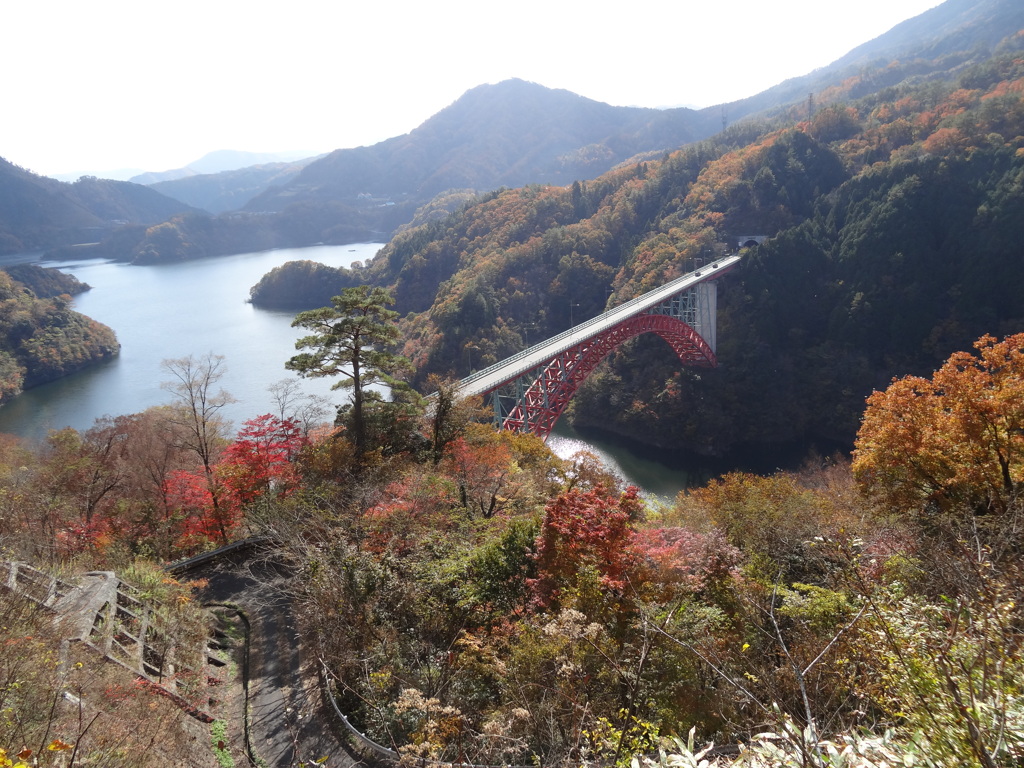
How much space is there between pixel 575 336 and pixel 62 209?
480ft

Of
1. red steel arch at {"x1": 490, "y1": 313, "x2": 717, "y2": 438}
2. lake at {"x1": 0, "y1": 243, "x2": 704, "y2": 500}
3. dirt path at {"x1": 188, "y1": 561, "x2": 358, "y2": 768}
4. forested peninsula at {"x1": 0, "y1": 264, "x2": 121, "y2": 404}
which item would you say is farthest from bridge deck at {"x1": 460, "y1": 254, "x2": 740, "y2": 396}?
forested peninsula at {"x1": 0, "y1": 264, "x2": 121, "y2": 404}

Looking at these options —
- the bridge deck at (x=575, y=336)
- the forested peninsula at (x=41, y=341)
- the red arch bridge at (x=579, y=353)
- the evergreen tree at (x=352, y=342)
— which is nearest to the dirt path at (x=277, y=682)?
the evergreen tree at (x=352, y=342)

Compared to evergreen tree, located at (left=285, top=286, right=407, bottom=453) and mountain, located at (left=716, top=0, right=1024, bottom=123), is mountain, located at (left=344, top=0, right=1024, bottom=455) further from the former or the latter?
evergreen tree, located at (left=285, top=286, right=407, bottom=453)

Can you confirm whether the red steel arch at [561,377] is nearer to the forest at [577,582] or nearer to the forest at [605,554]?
the forest at [605,554]

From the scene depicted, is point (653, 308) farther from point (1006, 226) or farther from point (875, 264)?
point (1006, 226)

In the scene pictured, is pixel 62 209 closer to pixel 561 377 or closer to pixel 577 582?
pixel 561 377

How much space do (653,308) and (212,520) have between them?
1202 inches

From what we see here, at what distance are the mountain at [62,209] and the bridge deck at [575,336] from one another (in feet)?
423

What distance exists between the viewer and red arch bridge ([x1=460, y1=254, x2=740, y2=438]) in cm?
2272

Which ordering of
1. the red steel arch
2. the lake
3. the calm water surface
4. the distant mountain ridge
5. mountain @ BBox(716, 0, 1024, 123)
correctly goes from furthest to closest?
the distant mountain ridge, mountain @ BBox(716, 0, 1024, 123), the calm water surface, the lake, the red steel arch

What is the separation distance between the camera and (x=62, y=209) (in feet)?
404

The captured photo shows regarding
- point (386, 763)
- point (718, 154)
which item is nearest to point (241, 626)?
point (386, 763)

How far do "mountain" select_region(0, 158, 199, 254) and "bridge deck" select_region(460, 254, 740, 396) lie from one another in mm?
128877

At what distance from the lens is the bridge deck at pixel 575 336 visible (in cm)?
2275
